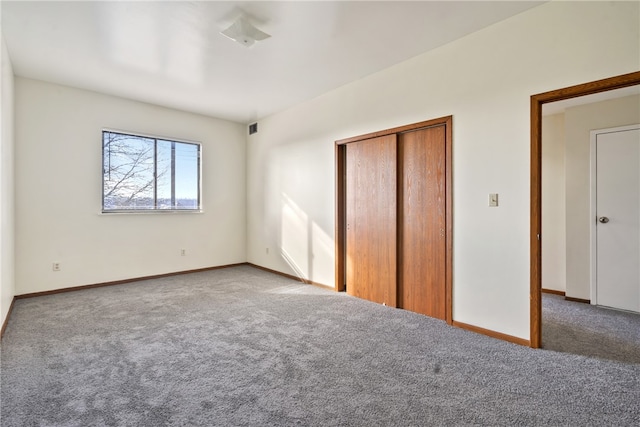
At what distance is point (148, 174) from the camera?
498cm

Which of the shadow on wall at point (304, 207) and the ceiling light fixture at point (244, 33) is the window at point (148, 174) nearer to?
the shadow on wall at point (304, 207)

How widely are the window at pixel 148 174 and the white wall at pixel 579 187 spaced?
5.77 metres

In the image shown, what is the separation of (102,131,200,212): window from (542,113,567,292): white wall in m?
5.63

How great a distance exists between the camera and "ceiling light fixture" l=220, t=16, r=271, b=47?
2.65m

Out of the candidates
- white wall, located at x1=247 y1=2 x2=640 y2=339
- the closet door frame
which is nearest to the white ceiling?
white wall, located at x1=247 y1=2 x2=640 y2=339

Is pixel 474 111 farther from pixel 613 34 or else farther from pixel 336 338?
pixel 336 338

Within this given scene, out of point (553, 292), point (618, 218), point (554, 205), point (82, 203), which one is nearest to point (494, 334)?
point (553, 292)

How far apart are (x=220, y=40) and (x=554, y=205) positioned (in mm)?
4717

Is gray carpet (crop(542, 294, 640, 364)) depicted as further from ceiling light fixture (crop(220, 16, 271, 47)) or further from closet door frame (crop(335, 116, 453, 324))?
ceiling light fixture (crop(220, 16, 271, 47))

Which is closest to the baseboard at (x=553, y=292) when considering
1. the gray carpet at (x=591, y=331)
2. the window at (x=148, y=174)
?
the gray carpet at (x=591, y=331)

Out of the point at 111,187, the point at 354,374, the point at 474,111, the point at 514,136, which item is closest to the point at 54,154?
the point at 111,187

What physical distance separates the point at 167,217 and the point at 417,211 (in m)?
4.11

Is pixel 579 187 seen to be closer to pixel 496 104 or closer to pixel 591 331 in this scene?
pixel 591 331

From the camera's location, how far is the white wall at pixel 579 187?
3.82 metres
